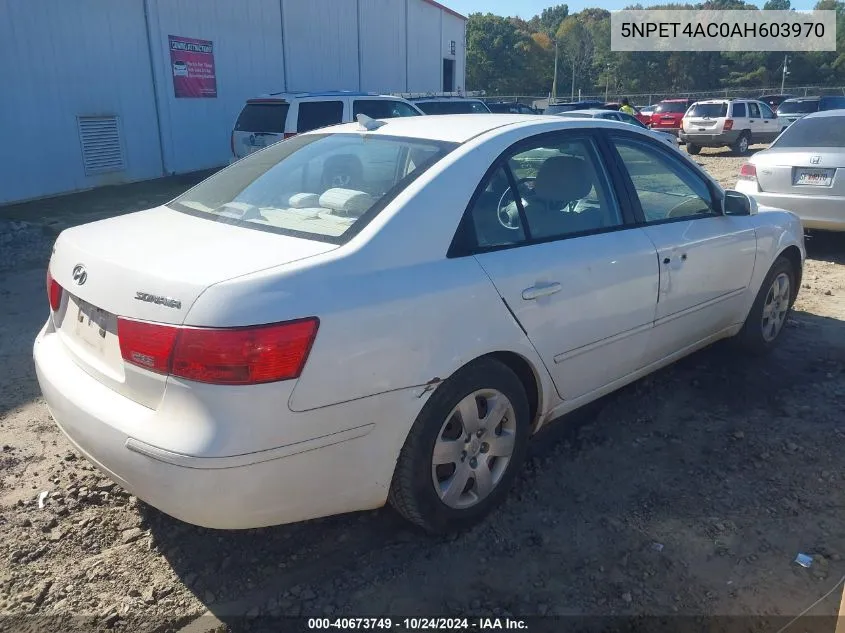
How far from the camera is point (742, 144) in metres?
21.9

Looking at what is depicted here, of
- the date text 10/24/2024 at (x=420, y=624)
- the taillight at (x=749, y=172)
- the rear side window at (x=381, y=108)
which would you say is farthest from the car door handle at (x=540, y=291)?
the rear side window at (x=381, y=108)

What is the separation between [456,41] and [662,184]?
92.6 feet

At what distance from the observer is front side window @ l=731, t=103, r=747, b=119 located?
70.2 ft

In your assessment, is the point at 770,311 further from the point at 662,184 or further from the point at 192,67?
the point at 192,67

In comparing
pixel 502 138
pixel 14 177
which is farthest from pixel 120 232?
pixel 14 177

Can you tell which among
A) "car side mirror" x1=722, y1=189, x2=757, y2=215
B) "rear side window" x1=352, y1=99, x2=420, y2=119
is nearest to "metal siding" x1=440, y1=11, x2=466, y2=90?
"rear side window" x1=352, y1=99, x2=420, y2=119

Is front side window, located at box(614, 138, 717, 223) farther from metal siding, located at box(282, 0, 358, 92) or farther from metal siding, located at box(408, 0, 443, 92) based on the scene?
metal siding, located at box(408, 0, 443, 92)

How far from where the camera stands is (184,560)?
2.79 meters

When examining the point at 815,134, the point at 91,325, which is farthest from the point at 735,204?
the point at 815,134

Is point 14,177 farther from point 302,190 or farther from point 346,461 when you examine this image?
point 346,461

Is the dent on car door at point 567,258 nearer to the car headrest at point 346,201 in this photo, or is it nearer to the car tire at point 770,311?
the car headrest at point 346,201

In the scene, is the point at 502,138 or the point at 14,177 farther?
the point at 14,177

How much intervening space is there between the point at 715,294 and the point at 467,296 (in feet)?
6.87

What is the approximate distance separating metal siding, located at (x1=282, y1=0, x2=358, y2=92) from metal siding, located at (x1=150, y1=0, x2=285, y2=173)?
0.60 m
